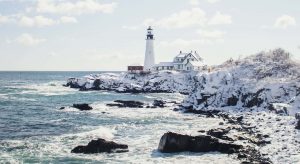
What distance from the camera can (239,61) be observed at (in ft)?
263

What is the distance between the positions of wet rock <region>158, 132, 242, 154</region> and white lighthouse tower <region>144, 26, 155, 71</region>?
296 ft

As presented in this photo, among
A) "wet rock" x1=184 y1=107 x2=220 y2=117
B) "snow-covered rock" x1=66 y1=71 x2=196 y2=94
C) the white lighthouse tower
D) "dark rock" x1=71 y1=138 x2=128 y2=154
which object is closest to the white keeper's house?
the white lighthouse tower

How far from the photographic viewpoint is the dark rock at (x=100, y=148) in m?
37.2

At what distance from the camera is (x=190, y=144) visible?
37.1 m

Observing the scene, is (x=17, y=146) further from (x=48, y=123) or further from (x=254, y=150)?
(x=254, y=150)

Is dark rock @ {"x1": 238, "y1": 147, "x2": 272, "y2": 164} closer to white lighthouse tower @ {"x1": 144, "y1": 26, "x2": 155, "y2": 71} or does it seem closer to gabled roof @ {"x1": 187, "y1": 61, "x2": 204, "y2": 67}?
gabled roof @ {"x1": 187, "y1": 61, "x2": 204, "y2": 67}

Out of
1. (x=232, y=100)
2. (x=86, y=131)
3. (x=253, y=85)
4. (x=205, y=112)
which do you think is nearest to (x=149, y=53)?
(x=232, y=100)

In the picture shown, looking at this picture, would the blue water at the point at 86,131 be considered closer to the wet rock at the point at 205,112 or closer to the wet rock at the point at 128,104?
the wet rock at the point at 205,112

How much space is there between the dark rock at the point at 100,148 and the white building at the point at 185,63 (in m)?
87.5

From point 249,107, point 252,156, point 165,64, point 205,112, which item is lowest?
point 252,156

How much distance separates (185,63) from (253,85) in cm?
6185

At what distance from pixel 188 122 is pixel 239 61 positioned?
28.8m

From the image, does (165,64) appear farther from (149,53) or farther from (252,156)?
(252,156)

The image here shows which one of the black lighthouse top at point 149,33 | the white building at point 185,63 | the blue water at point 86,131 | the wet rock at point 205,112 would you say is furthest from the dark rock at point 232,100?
the black lighthouse top at point 149,33
